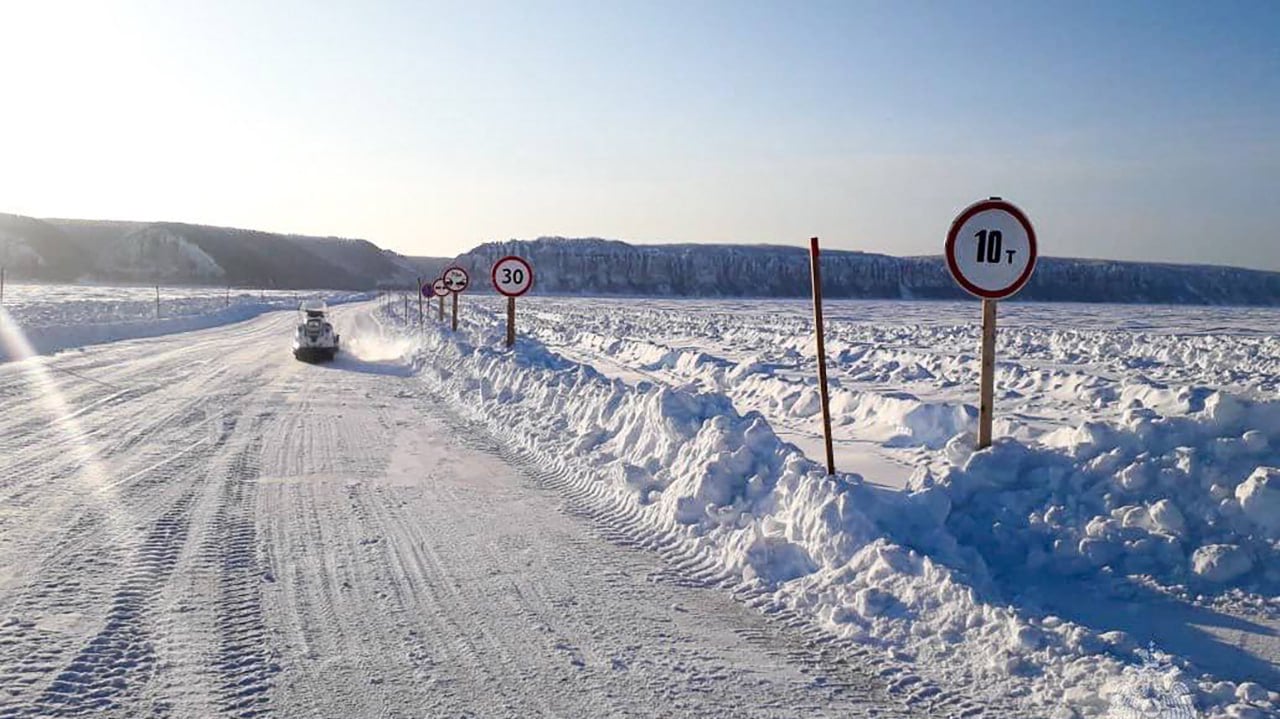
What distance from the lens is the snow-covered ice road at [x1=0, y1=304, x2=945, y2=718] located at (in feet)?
14.7

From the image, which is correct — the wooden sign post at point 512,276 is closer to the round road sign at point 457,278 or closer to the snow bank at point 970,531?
the round road sign at point 457,278

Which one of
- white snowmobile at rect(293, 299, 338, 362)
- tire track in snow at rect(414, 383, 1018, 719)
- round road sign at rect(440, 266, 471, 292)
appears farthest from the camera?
round road sign at rect(440, 266, 471, 292)

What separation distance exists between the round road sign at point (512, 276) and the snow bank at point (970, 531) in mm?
10206

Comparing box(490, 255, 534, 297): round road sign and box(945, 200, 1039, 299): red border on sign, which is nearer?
box(945, 200, 1039, 299): red border on sign

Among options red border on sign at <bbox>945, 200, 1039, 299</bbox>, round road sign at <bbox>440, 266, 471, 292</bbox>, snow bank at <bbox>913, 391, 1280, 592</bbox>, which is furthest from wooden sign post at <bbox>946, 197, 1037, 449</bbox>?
round road sign at <bbox>440, 266, 471, 292</bbox>

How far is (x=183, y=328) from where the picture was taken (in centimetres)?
4119

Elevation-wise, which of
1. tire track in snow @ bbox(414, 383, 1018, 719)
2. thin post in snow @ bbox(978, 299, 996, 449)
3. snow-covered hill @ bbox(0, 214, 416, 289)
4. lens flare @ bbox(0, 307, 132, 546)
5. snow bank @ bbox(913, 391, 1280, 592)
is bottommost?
tire track in snow @ bbox(414, 383, 1018, 719)

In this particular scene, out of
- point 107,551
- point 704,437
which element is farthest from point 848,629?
point 107,551

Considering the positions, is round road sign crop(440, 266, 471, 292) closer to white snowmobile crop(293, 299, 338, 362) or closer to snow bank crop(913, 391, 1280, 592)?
white snowmobile crop(293, 299, 338, 362)

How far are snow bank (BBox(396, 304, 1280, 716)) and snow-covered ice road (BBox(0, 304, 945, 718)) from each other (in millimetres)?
491

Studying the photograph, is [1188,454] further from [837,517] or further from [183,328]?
[183,328]

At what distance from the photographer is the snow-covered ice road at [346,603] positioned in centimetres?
449

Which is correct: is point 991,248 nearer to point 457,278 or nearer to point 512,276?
point 512,276

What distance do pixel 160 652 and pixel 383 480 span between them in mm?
4854
